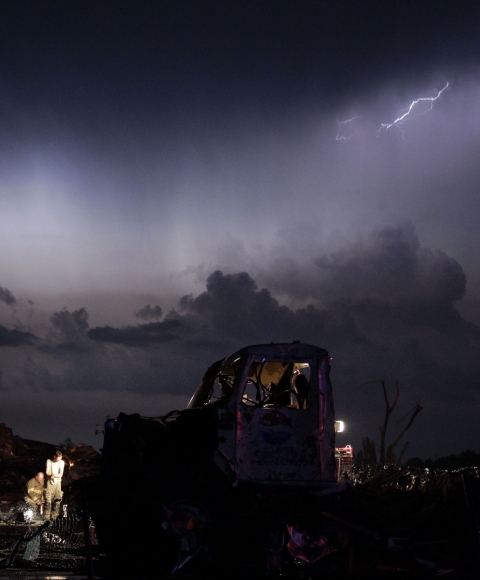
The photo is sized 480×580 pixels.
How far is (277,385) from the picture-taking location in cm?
888

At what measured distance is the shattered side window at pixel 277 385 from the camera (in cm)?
848

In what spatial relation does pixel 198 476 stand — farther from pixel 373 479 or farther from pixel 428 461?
pixel 428 461

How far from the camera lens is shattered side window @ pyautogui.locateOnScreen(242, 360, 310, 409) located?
848cm

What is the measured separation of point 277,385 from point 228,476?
4.80 ft

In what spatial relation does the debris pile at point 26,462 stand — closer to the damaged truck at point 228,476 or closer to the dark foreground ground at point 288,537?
the damaged truck at point 228,476

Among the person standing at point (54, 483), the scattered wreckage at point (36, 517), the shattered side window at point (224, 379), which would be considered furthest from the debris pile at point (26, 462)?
the shattered side window at point (224, 379)

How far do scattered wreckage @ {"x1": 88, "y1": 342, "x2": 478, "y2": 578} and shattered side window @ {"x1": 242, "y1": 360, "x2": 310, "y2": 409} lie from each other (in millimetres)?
18

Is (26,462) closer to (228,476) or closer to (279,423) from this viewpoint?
(228,476)

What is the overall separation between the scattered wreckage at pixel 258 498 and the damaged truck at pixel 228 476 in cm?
1

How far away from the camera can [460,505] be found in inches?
336

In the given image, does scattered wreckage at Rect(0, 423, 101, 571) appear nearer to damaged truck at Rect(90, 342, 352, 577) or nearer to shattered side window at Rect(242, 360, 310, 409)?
damaged truck at Rect(90, 342, 352, 577)

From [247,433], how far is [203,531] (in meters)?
1.25

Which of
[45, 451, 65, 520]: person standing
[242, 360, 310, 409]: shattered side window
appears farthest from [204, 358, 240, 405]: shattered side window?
[45, 451, 65, 520]: person standing

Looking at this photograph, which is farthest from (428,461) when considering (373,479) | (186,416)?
(186,416)
